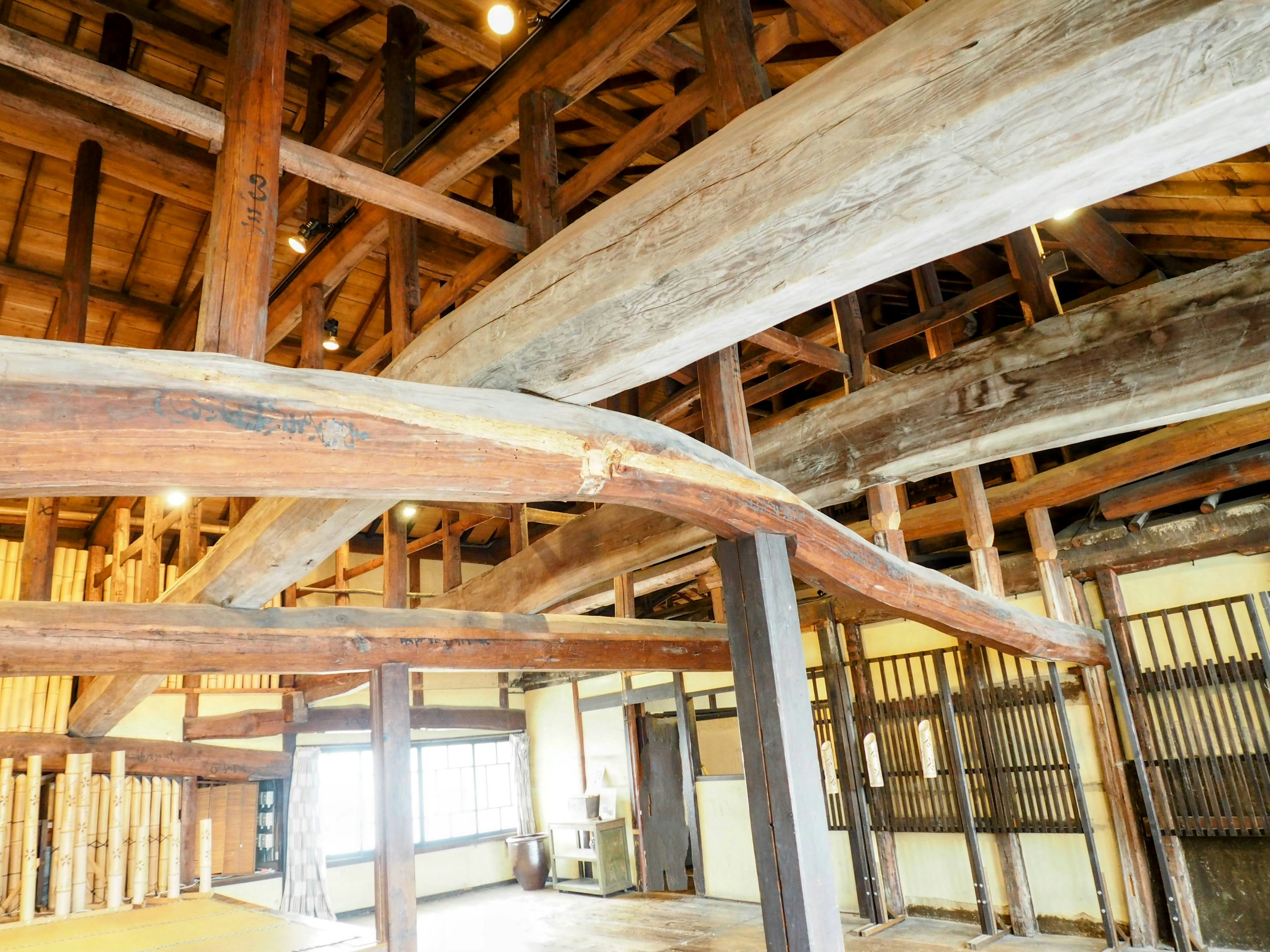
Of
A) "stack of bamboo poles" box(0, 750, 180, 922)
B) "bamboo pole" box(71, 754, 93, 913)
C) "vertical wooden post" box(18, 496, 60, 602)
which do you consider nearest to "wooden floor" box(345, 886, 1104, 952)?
"stack of bamboo poles" box(0, 750, 180, 922)

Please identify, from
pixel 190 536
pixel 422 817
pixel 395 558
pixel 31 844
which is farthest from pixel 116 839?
pixel 422 817

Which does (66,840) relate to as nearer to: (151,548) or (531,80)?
(151,548)

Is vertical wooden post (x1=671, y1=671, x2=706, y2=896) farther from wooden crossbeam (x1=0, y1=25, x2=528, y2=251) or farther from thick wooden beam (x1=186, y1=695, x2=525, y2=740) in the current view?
wooden crossbeam (x1=0, y1=25, x2=528, y2=251)

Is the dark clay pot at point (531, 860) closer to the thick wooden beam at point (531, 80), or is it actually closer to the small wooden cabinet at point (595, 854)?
the small wooden cabinet at point (595, 854)

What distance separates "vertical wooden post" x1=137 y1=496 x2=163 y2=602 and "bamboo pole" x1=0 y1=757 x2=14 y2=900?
68.5 inches

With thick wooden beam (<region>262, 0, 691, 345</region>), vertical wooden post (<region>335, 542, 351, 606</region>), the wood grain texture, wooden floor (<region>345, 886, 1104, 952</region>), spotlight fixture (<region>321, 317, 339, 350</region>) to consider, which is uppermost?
spotlight fixture (<region>321, 317, 339, 350</region>)

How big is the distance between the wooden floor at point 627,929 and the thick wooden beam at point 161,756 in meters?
2.31

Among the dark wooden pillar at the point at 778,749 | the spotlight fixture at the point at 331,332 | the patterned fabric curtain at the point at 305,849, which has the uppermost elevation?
the spotlight fixture at the point at 331,332

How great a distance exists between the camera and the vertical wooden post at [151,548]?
604 cm

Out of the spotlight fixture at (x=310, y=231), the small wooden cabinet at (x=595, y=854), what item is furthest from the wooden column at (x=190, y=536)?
the small wooden cabinet at (x=595, y=854)

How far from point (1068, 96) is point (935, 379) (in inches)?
75.2

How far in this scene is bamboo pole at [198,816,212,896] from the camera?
700 centimetres

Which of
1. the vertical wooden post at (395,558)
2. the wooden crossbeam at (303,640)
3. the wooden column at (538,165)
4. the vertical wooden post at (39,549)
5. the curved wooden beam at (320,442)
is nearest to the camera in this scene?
the curved wooden beam at (320,442)

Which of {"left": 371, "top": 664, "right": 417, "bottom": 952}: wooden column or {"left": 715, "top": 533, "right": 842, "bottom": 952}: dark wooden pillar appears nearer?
{"left": 715, "top": 533, "right": 842, "bottom": 952}: dark wooden pillar
